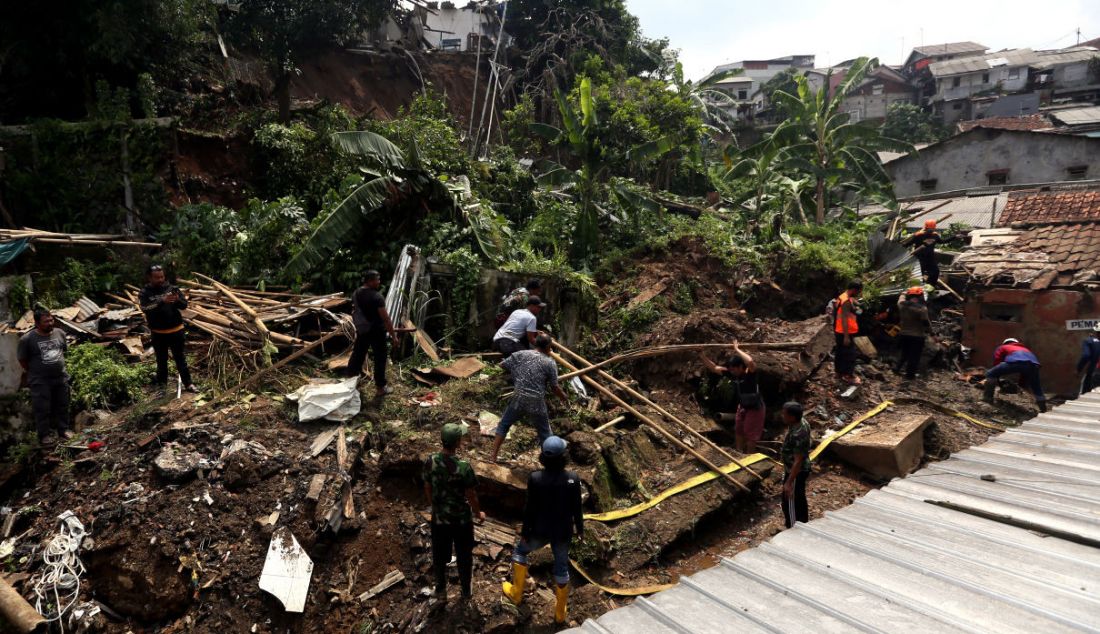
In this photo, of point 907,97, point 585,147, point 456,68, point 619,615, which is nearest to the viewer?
point 619,615

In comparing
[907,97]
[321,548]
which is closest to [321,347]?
[321,548]

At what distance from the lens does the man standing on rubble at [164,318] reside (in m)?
6.27

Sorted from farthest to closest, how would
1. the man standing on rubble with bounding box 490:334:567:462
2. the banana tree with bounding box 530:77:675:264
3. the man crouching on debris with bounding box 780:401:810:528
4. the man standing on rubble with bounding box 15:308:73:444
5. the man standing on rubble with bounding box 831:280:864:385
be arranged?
1. the banana tree with bounding box 530:77:675:264
2. the man standing on rubble with bounding box 831:280:864:385
3. the man standing on rubble with bounding box 15:308:73:444
4. the man standing on rubble with bounding box 490:334:567:462
5. the man crouching on debris with bounding box 780:401:810:528

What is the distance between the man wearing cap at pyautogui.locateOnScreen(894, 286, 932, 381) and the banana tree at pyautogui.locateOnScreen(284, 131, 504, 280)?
661 cm

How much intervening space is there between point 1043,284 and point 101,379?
47.1ft

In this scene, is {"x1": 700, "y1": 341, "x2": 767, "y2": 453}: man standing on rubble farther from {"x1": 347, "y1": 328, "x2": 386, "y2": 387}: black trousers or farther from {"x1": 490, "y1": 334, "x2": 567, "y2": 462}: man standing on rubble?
{"x1": 347, "y1": 328, "x2": 386, "y2": 387}: black trousers

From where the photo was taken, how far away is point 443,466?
14.1ft

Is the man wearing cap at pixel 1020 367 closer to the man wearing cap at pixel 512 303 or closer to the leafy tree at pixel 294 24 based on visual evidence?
the man wearing cap at pixel 512 303

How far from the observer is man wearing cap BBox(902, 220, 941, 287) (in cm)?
1077

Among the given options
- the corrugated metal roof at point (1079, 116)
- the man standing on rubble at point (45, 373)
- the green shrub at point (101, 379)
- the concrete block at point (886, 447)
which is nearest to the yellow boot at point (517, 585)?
the concrete block at point (886, 447)

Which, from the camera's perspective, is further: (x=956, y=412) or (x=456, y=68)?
(x=456, y=68)

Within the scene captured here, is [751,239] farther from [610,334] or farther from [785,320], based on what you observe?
[610,334]

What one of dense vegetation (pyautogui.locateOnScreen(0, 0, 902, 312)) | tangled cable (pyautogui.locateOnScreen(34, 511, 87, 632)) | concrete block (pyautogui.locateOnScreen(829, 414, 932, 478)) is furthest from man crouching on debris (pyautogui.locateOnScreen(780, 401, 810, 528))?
tangled cable (pyautogui.locateOnScreen(34, 511, 87, 632))

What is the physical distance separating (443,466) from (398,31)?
78.8ft
